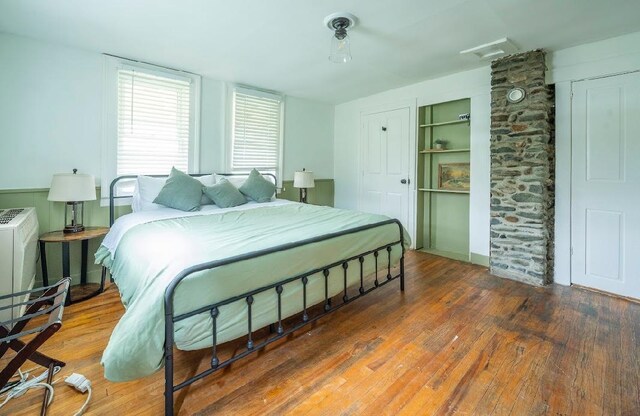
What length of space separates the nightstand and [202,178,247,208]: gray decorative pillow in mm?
1040

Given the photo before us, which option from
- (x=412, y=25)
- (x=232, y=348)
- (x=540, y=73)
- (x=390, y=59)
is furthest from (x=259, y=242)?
(x=540, y=73)

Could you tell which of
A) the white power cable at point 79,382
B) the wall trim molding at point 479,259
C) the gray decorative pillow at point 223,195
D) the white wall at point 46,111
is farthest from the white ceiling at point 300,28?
the white power cable at point 79,382

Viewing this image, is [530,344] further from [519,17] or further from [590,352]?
[519,17]

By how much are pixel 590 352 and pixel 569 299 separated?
39.2 inches

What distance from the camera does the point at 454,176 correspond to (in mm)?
4297

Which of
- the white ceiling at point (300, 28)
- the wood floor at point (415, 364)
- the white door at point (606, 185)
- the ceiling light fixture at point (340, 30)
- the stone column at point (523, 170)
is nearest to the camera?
the wood floor at point (415, 364)

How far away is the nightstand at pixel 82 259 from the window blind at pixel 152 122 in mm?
806

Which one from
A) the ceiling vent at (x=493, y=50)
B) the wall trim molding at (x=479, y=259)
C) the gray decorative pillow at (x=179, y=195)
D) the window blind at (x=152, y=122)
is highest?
the ceiling vent at (x=493, y=50)

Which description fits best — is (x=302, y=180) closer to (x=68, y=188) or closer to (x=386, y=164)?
(x=386, y=164)

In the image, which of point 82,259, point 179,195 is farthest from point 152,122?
point 82,259

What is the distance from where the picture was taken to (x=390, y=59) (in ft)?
11.1

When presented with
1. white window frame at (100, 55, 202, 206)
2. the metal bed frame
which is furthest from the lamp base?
the metal bed frame

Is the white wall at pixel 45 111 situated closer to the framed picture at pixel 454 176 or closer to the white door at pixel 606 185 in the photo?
the framed picture at pixel 454 176

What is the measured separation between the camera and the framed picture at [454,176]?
13.7ft
